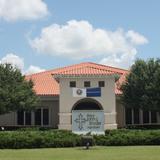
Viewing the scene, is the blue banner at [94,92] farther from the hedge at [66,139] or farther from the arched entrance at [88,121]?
the hedge at [66,139]

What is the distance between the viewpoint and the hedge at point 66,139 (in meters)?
30.1

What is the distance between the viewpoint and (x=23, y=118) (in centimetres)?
5050

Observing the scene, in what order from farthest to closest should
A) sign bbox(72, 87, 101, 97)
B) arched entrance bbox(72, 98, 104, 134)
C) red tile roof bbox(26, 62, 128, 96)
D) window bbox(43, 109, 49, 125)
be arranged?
window bbox(43, 109, 49, 125) < red tile roof bbox(26, 62, 128, 96) < sign bbox(72, 87, 101, 97) < arched entrance bbox(72, 98, 104, 134)

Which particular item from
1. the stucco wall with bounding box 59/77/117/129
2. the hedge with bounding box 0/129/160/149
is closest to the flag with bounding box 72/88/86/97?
the stucco wall with bounding box 59/77/117/129

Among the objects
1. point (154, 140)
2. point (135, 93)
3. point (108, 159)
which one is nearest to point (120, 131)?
point (154, 140)

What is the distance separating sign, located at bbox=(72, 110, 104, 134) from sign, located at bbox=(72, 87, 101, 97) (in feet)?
41.9

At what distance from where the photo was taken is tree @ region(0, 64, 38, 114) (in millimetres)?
43906

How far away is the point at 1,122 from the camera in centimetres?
5028

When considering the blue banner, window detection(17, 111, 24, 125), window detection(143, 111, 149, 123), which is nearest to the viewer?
the blue banner

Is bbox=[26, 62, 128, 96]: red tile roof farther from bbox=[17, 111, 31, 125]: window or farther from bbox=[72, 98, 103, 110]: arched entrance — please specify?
bbox=[72, 98, 103, 110]: arched entrance

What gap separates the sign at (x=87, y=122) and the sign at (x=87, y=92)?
41.9 feet

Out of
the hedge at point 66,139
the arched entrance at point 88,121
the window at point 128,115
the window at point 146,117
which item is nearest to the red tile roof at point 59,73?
the window at point 128,115

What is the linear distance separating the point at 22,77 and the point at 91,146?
18031mm

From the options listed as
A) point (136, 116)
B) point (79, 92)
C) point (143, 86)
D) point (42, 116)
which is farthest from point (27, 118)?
point (143, 86)
